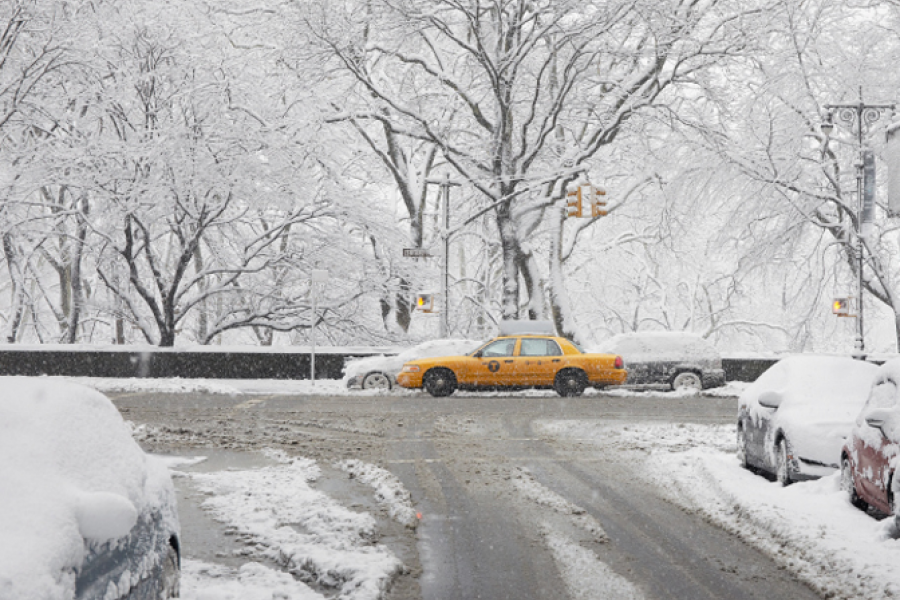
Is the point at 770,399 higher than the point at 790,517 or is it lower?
higher

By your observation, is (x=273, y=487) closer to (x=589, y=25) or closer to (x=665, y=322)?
(x=589, y=25)

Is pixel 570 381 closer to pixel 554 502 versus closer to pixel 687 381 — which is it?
pixel 687 381

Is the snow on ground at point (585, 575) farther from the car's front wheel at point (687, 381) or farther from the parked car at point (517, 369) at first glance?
the car's front wheel at point (687, 381)

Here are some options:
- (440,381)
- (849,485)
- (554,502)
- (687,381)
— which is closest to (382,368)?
(440,381)

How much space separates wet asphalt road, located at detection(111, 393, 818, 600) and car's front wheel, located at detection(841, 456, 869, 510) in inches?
58.2

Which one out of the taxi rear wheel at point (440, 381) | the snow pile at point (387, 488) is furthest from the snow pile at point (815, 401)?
the taxi rear wheel at point (440, 381)

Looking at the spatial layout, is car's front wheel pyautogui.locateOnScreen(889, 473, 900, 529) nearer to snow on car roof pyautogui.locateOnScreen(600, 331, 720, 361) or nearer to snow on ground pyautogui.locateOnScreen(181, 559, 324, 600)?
snow on ground pyautogui.locateOnScreen(181, 559, 324, 600)

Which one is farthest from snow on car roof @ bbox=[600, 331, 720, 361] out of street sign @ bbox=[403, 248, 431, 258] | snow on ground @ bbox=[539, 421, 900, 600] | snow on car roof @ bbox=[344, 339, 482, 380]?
snow on ground @ bbox=[539, 421, 900, 600]

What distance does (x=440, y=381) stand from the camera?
24516mm

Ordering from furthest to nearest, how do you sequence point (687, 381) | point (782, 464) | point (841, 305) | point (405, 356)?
1. point (841, 305)
2. point (405, 356)
3. point (687, 381)
4. point (782, 464)

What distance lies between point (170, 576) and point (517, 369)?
1932 cm

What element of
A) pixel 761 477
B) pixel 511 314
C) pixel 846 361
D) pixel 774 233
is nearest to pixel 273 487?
pixel 761 477

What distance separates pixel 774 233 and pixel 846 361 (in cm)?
2242

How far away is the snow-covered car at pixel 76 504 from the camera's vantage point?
12.2 ft
